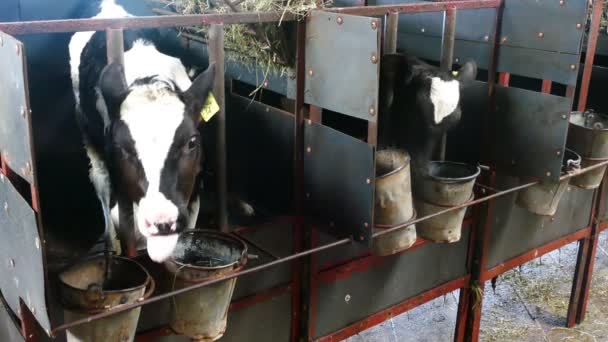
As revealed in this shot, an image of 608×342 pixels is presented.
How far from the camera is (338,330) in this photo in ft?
8.47

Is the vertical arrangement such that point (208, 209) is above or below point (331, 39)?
below

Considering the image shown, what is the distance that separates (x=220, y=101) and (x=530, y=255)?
206cm

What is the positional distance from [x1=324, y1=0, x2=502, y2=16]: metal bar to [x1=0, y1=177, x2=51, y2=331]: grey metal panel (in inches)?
41.4

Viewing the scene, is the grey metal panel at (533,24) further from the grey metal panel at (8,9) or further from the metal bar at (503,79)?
the grey metal panel at (8,9)

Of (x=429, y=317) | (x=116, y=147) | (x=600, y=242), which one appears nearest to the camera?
(x=116, y=147)

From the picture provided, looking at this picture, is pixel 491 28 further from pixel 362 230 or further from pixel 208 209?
pixel 208 209

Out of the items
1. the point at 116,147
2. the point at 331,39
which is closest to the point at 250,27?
the point at 331,39

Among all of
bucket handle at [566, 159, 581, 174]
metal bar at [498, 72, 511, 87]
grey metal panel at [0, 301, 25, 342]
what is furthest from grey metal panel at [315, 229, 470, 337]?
grey metal panel at [0, 301, 25, 342]

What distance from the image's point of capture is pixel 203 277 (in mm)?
1720

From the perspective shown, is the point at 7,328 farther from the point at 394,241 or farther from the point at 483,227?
the point at 483,227

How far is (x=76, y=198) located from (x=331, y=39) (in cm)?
133

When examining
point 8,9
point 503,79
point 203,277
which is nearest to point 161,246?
point 203,277

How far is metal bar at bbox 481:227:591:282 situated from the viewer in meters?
3.08

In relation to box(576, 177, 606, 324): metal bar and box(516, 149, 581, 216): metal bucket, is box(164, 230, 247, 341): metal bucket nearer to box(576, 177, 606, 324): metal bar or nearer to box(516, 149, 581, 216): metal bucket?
box(516, 149, 581, 216): metal bucket
